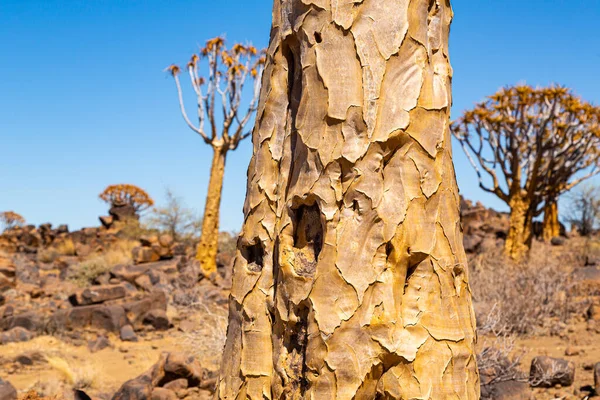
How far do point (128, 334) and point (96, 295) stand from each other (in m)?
1.74

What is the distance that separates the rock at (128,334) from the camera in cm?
901

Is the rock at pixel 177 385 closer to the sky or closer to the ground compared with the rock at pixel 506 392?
closer to the ground

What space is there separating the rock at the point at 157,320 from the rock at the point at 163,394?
4390 mm

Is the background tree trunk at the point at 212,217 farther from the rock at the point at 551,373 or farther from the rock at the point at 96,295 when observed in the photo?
the rock at the point at 551,373

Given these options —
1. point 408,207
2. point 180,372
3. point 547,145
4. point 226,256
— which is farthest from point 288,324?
point 226,256

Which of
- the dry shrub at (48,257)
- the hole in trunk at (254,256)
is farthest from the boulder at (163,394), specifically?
the dry shrub at (48,257)

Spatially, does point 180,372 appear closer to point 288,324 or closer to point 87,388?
point 87,388

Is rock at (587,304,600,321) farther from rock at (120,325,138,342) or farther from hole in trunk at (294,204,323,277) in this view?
hole in trunk at (294,204,323,277)

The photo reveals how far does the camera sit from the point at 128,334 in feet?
29.9

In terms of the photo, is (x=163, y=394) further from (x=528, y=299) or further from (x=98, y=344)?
(x=528, y=299)

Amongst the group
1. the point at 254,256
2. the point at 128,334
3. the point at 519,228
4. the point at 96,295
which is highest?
the point at 519,228

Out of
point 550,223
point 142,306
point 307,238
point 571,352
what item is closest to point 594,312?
point 571,352

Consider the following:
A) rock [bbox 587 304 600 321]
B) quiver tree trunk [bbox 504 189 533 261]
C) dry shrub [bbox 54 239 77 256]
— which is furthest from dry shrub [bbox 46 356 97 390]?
dry shrub [bbox 54 239 77 256]

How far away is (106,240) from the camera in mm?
23734
